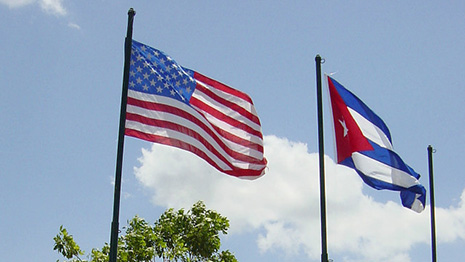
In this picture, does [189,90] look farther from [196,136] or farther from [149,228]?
[149,228]

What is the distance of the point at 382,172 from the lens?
1593cm

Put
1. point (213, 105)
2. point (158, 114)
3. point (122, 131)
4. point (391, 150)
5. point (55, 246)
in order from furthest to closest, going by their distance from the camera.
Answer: point (55, 246)
point (391, 150)
point (213, 105)
point (158, 114)
point (122, 131)

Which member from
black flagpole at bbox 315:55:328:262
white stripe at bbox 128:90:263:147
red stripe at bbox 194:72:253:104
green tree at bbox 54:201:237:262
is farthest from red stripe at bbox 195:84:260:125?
green tree at bbox 54:201:237:262

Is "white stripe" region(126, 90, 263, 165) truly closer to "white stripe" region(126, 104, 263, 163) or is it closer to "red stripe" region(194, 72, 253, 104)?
"white stripe" region(126, 104, 263, 163)

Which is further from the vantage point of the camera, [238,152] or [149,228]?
[149,228]

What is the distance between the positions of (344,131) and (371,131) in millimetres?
900

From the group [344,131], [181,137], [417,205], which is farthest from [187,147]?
[417,205]

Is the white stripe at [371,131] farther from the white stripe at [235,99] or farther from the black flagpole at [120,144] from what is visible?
the black flagpole at [120,144]

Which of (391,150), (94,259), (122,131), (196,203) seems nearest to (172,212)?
(196,203)

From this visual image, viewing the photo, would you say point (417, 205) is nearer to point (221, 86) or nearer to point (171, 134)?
point (221, 86)

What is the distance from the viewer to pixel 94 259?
2645cm

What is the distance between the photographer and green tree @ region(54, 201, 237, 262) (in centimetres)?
2712

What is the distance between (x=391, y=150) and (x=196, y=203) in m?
14.9

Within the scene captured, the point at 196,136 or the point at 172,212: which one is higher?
the point at 172,212
